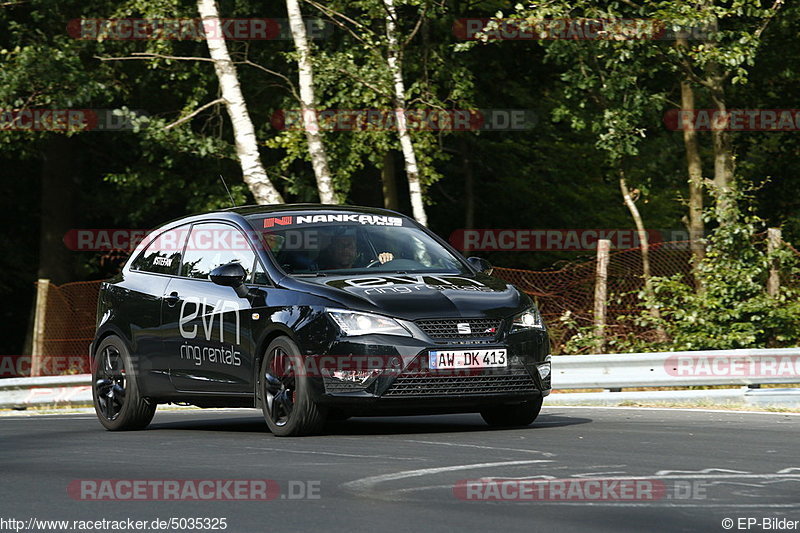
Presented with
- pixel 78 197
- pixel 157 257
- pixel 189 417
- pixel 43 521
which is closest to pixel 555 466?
pixel 43 521

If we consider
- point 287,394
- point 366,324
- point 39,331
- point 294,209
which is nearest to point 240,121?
point 39,331

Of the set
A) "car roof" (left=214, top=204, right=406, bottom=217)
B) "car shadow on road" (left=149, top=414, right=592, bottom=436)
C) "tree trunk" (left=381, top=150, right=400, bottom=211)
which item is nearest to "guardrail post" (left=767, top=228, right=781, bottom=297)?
"car shadow on road" (left=149, top=414, right=592, bottom=436)

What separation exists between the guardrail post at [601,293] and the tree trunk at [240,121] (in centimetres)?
511

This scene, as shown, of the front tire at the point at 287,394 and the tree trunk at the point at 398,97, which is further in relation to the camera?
the tree trunk at the point at 398,97

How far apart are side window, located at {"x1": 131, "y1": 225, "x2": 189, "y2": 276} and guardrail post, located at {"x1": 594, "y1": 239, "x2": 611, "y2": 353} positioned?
611cm

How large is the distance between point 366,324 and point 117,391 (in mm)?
3299

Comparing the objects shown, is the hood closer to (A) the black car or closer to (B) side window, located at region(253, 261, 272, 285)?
(A) the black car

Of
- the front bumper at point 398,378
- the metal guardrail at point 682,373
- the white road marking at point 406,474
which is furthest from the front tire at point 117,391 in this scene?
the white road marking at point 406,474

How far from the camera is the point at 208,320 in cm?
1124

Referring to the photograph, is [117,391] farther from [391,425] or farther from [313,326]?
[313,326]

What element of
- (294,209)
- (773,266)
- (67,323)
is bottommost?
(67,323)

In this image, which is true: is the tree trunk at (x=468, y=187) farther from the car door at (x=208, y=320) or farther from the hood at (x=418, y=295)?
the hood at (x=418, y=295)

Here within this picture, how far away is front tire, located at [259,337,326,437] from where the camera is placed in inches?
398

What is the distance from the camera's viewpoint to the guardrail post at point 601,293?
17.0 meters
